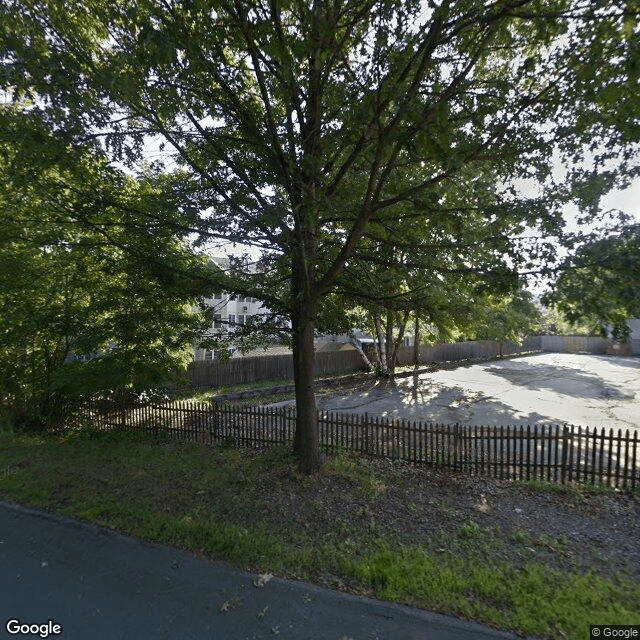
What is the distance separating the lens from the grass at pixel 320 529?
330cm

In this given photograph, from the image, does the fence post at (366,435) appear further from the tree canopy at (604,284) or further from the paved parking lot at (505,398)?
the paved parking lot at (505,398)

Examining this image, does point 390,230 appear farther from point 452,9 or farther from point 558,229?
point 452,9

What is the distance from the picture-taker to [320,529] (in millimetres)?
4574

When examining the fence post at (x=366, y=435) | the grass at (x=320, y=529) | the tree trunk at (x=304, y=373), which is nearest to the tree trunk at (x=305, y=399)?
the tree trunk at (x=304, y=373)

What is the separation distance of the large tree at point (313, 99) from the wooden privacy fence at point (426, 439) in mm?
1612

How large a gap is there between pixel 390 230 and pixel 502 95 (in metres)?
2.36

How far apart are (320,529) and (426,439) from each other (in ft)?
9.99

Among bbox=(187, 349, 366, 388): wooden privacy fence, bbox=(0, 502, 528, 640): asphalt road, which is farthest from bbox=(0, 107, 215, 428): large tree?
bbox=(187, 349, 366, 388): wooden privacy fence

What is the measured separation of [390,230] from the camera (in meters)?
6.35

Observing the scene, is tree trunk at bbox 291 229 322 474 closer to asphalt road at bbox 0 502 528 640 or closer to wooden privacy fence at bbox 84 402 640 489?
wooden privacy fence at bbox 84 402 640 489

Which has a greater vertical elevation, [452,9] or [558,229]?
[452,9]

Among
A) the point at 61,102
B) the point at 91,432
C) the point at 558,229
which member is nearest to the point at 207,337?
the point at 61,102

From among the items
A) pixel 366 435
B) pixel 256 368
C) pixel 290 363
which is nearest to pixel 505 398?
pixel 366 435

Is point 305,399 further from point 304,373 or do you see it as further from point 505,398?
point 505,398
